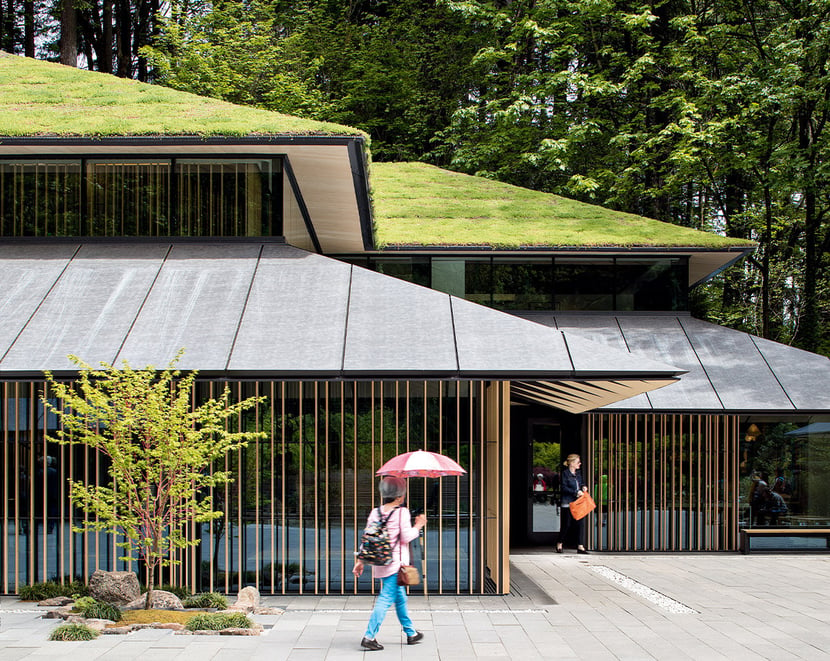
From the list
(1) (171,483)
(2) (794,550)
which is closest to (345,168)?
(1) (171,483)

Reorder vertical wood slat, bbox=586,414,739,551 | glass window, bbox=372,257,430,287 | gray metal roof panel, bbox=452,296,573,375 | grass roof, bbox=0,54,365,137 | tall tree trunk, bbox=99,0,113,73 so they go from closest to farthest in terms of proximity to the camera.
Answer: gray metal roof panel, bbox=452,296,573,375, grass roof, bbox=0,54,365,137, vertical wood slat, bbox=586,414,739,551, glass window, bbox=372,257,430,287, tall tree trunk, bbox=99,0,113,73

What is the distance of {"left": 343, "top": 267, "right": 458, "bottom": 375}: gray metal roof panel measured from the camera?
10.4m

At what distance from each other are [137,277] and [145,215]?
4.53 ft

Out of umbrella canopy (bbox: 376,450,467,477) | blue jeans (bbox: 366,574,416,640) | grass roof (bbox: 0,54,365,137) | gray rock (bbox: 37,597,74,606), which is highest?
grass roof (bbox: 0,54,365,137)

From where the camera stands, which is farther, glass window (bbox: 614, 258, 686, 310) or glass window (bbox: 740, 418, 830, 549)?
glass window (bbox: 614, 258, 686, 310)

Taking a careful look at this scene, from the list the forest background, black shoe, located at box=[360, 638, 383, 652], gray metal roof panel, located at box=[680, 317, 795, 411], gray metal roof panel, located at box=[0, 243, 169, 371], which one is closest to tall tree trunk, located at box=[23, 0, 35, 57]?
the forest background

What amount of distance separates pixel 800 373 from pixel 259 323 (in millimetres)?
10872

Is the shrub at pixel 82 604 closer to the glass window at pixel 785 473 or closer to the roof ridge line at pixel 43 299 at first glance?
the roof ridge line at pixel 43 299

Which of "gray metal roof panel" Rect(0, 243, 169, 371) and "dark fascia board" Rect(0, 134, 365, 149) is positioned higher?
"dark fascia board" Rect(0, 134, 365, 149)

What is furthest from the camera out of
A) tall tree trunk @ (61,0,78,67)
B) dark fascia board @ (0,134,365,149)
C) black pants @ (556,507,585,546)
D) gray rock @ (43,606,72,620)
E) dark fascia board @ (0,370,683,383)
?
tall tree trunk @ (61,0,78,67)

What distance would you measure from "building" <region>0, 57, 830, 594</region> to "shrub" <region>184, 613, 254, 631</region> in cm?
211

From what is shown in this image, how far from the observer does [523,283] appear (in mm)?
18141

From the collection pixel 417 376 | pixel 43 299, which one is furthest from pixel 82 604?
pixel 417 376

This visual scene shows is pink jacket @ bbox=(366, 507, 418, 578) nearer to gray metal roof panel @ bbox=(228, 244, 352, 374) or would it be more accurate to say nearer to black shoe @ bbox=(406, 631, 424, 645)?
black shoe @ bbox=(406, 631, 424, 645)
